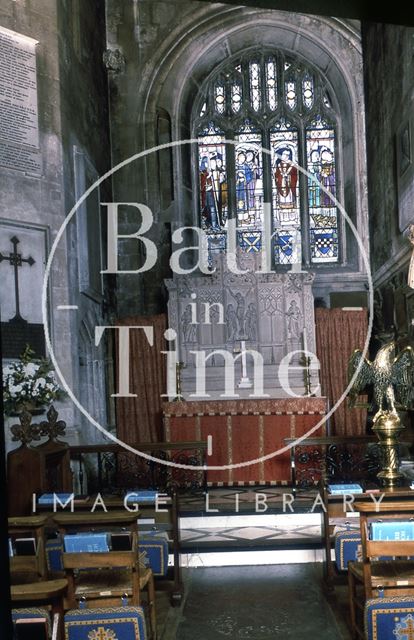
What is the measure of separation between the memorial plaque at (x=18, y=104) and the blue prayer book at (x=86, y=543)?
18.1 ft

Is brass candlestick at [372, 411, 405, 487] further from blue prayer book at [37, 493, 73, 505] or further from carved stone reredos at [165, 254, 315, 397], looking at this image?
carved stone reredos at [165, 254, 315, 397]

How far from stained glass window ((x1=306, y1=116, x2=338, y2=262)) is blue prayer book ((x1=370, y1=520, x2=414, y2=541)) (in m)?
9.73

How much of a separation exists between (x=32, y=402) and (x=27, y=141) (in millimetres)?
3182

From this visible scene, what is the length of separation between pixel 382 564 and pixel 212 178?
10230 mm

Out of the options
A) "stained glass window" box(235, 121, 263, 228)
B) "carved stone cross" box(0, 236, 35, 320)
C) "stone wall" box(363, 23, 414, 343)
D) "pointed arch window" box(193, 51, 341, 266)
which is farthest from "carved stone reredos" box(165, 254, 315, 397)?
"stained glass window" box(235, 121, 263, 228)

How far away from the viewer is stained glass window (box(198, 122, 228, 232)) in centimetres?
1372

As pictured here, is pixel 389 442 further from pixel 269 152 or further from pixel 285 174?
pixel 269 152

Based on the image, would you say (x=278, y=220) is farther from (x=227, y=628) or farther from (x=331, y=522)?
(x=227, y=628)

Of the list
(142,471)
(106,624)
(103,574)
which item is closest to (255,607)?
(103,574)

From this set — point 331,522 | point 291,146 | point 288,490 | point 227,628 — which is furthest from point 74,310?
point 291,146

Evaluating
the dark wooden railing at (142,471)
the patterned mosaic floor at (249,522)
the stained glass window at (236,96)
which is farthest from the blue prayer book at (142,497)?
the stained glass window at (236,96)

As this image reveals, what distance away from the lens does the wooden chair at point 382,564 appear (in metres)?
A: 3.99

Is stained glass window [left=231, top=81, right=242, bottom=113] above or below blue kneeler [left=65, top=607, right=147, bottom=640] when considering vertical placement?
above

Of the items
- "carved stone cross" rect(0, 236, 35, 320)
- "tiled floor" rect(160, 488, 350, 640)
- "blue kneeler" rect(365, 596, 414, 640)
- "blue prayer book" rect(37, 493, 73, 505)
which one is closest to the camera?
"blue kneeler" rect(365, 596, 414, 640)
